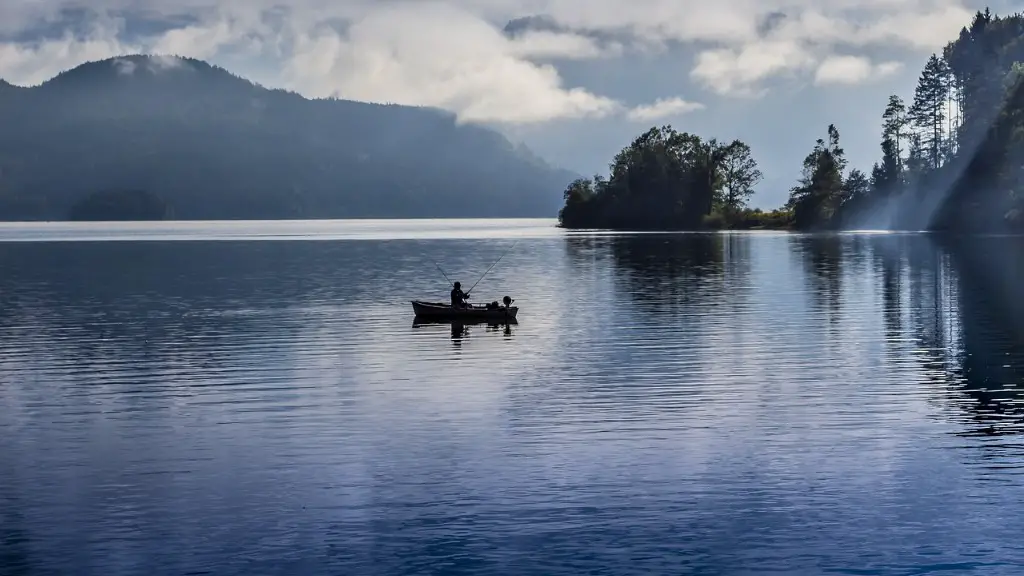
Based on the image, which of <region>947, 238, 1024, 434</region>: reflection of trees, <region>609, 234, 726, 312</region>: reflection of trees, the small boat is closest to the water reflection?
the small boat

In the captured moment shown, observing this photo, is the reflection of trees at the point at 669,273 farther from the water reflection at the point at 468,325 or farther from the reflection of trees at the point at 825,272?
the water reflection at the point at 468,325

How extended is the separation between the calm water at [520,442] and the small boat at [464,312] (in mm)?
1576

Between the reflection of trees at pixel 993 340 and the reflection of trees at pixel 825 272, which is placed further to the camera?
the reflection of trees at pixel 825 272

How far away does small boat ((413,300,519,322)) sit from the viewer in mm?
71625

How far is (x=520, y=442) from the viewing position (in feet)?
117

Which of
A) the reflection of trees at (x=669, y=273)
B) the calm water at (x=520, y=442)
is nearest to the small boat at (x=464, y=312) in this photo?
the calm water at (x=520, y=442)

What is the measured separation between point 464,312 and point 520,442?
37515mm

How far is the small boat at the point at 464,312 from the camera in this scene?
235 ft

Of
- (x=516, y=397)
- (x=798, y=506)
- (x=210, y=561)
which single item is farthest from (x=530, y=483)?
(x=516, y=397)

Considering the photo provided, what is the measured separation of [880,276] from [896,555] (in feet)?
287

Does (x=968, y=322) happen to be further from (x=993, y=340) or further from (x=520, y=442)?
(x=520, y=442)

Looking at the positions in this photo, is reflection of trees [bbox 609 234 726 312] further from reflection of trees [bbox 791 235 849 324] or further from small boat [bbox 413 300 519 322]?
small boat [bbox 413 300 519 322]

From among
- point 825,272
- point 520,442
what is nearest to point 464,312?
point 520,442

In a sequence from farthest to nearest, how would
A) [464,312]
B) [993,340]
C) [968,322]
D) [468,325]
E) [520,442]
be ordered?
[464,312], [468,325], [968,322], [993,340], [520,442]
